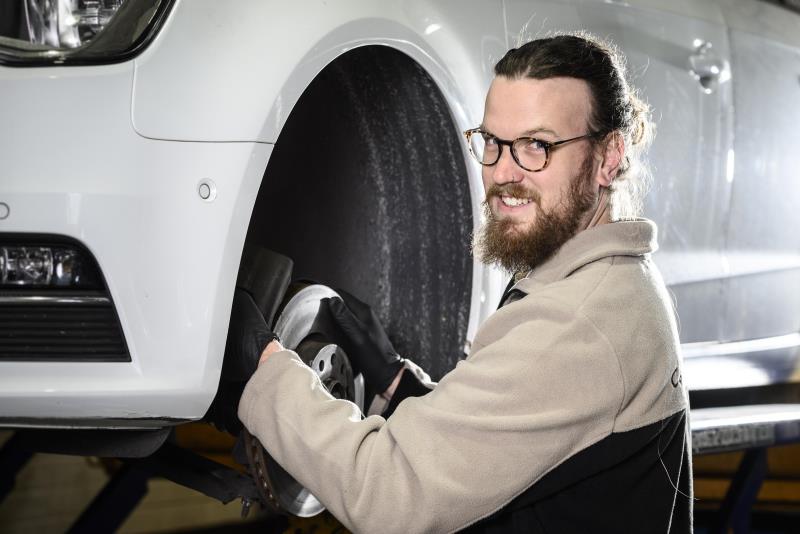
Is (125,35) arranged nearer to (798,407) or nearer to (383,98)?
(383,98)


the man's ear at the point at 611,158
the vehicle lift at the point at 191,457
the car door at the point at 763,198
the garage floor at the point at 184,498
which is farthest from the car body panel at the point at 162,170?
the garage floor at the point at 184,498

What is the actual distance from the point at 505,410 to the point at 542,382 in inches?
2.2

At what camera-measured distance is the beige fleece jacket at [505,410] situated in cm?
120

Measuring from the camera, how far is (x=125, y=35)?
131 centimetres

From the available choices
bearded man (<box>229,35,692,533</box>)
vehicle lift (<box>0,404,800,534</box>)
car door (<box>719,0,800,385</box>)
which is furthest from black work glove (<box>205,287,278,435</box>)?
car door (<box>719,0,800,385</box>)

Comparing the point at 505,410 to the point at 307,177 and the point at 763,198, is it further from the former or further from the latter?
the point at 763,198

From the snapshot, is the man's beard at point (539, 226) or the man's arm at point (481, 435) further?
the man's beard at point (539, 226)

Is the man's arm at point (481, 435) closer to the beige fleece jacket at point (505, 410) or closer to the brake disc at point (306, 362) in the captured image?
the beige fleece jacket at point (505, 410)

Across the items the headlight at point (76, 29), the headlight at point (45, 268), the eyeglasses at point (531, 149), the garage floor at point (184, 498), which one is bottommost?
the garage floor at point (184, 498)

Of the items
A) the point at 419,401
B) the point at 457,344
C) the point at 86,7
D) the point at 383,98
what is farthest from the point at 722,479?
the point at 86,7

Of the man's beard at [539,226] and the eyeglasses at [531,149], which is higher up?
the eyeglasses at [531,149]

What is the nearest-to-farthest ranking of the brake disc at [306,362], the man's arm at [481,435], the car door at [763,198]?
the man's arm at [481,435] → the brake disc at [306,362] → the car door at [763,198]

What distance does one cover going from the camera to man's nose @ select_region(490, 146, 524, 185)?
1.38m

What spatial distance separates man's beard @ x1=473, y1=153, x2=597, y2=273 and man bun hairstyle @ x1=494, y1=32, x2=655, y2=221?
6 cm
